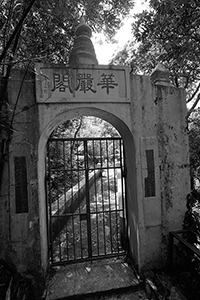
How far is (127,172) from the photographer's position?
355 centimetres

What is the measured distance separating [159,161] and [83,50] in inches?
105

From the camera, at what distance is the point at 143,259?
3074 millimetres

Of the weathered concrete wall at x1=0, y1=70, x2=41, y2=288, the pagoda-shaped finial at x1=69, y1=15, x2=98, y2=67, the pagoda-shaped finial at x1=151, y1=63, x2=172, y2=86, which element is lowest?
the weathered concrete wall at x1=0, y1=70, x2=41, y2=288

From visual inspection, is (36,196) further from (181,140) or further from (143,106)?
(181,140)

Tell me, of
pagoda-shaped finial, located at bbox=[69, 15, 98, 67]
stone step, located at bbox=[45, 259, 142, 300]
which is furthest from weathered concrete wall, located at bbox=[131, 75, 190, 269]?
pagoda-shaped finial, located at bbox=[69, 15, 98, 67]

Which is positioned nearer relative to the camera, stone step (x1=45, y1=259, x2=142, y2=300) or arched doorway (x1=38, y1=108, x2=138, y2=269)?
stone step (x1=45, y1=259, x2=142, y2=300)

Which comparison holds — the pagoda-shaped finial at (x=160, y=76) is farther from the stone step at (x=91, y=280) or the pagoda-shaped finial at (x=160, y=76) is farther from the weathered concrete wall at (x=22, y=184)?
the stone step at (x=91, y=280)

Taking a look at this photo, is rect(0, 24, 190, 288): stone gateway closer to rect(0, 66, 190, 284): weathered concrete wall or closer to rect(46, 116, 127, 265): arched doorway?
rect(0, 66, 190, 284): weathered concrete wall

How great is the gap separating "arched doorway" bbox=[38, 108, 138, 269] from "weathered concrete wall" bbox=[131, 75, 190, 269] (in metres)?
0.15

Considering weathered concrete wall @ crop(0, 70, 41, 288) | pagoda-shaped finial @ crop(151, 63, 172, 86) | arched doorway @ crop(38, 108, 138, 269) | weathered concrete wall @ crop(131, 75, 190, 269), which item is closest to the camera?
weathered concrete wall @ crop(0, 70, 41, 288)

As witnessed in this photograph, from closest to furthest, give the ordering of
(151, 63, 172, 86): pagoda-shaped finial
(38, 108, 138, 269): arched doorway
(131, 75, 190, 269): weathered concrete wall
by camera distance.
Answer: (38, 108, 138, 269): arched doorway
(131, 75, 190, 269): weathered concrete wall
(151, 63, 172, 86): pagoda-shaped finial

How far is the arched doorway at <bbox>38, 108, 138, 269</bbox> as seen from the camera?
9.76 ft

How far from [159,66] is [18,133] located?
3.16 m

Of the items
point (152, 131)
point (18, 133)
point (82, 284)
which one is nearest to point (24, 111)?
point (18, 133)
